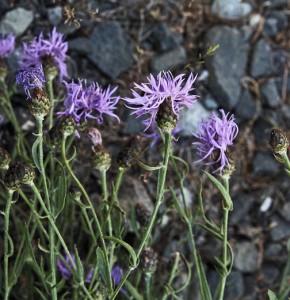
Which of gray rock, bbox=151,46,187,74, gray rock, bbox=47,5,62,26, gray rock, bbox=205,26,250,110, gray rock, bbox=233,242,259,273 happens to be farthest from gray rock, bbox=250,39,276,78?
gray rock, bbox=47,5,62,26

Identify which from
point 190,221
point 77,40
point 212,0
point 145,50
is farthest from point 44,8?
point 190,221

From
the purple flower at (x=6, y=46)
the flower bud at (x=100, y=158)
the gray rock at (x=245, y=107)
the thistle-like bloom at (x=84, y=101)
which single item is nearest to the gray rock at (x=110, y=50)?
the purple flower at (x=6, y=46)

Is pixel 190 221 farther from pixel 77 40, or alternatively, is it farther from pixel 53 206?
pixel 77 40

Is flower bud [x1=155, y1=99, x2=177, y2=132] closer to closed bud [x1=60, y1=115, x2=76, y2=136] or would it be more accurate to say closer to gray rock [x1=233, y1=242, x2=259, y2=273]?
closed bud [x1=60, y1=115, x2=76, y2=136]

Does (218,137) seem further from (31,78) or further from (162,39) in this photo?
(162,39)

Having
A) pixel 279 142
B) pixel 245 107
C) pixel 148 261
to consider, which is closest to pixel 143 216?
pixel 148 261
